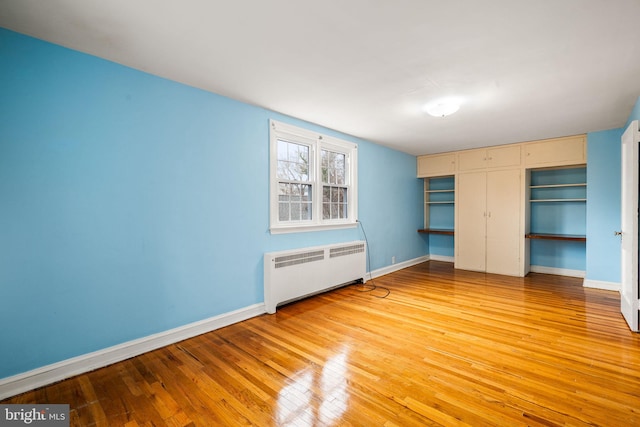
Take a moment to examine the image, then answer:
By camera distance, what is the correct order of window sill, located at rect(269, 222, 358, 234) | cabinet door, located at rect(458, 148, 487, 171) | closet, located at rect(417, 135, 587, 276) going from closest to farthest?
window sill, located at rect(269, 222, 358, 234)
closet, located at rect(417, 135, 587, 276)
cabinet door, located at rect(458, 148, 487, 171)

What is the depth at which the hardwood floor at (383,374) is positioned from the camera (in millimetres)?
1783

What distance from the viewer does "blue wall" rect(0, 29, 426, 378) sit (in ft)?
6.69

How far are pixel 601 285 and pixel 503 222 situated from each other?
1650mm

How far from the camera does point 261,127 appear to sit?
354 cm

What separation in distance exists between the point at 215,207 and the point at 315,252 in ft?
5.08

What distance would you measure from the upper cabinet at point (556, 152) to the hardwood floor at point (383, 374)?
256cm

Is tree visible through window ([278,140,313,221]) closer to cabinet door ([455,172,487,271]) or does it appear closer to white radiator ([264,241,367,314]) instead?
white radiator ([264,241,367,314])

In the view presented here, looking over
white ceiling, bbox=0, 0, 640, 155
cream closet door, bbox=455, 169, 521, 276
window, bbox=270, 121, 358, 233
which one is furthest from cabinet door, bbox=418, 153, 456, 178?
white ceiling, bbox=0, 0, 640, 155

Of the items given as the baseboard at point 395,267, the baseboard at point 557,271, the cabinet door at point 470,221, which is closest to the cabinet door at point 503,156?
the cabinet door at point 470,221

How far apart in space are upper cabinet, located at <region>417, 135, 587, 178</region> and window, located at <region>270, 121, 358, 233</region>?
2.46 m

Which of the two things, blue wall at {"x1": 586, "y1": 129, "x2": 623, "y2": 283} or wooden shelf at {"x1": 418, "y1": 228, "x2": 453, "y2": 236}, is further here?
wooden shelf at {"x1": 418, "y1": 228, "x2": 453, "y2": 236}

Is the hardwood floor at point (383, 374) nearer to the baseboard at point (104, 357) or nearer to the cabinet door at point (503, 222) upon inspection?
the baseboard at point (104, 357)

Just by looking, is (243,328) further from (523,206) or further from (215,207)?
(523,206)

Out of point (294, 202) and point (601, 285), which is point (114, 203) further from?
point (601, 285)
